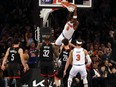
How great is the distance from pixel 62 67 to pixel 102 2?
9.48 m

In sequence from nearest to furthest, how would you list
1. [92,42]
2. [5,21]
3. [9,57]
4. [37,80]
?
[9,57] < [37,80] < [92,42] < [5,21]

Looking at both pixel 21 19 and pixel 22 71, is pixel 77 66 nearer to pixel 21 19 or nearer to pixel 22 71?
pixel 22 71

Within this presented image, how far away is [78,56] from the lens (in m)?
18.0

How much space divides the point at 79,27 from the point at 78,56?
7.69 meters

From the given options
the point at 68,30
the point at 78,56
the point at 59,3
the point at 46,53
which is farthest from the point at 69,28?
the point at 46,53

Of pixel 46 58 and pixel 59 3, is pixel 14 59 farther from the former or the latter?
pixel 59 3

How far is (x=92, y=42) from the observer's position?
23.9 m

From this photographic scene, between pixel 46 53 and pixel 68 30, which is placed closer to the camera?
pixel 46 53

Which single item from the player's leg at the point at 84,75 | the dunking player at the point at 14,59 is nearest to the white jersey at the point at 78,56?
the player's leg at the point at 84,75

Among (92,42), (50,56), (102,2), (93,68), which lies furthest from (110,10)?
(50,56)

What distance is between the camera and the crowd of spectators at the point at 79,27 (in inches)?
866

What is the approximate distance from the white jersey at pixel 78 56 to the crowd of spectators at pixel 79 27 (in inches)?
75.7

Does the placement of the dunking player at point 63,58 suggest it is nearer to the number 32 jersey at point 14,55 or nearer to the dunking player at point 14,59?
the dunking player at point 14,59

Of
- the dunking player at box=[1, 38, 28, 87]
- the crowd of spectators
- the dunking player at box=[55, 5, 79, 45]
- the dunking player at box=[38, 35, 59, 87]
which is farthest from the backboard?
the dunking player at box=[1, 38, 28, 87]
